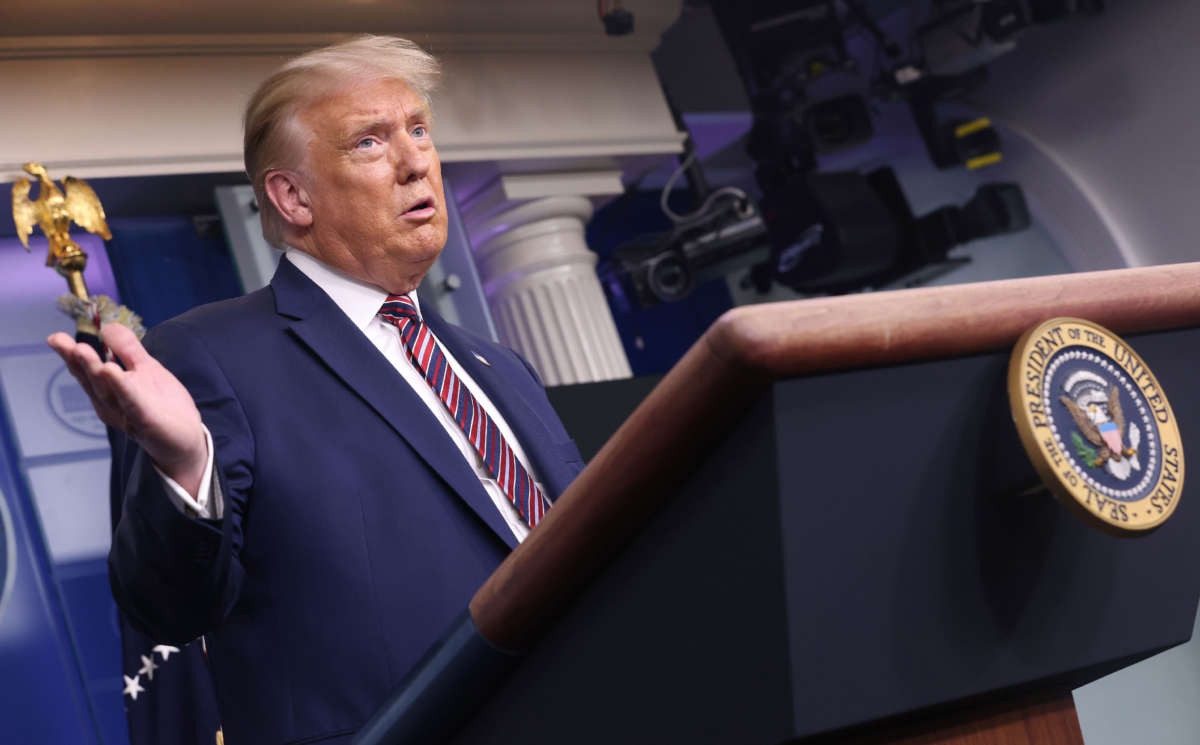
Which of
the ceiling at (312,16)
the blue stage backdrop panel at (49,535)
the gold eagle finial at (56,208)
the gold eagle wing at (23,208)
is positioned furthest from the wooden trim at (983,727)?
the ceiling at (312,16)

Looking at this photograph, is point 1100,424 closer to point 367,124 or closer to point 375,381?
point 375,381

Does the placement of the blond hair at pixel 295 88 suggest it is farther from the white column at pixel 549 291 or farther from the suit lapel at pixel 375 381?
the white column at pixel 549 291

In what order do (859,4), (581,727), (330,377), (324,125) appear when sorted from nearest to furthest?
(581,727) < (330,377) < (324,125) < (859,4)

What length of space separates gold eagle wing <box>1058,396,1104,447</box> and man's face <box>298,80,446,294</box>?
0.85 metres

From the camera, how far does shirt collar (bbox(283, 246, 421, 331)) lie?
1240 mm

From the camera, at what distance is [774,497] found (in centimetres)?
51

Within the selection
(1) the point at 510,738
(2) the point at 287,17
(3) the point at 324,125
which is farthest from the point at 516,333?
(1) the point at 510,738

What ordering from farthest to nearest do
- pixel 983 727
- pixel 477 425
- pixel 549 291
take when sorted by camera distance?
pixel 549 291 → pixel 477 425 → pixel 983 727

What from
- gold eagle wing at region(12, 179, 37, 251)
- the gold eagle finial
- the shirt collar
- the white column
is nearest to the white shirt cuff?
the shirt collar

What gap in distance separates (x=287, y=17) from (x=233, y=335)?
2.57m

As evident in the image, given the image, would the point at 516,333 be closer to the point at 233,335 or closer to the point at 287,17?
the point at 287,17

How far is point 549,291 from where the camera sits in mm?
3908

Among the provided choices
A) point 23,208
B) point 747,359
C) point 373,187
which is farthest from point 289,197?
point 23,208

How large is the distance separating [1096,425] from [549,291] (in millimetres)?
3387
